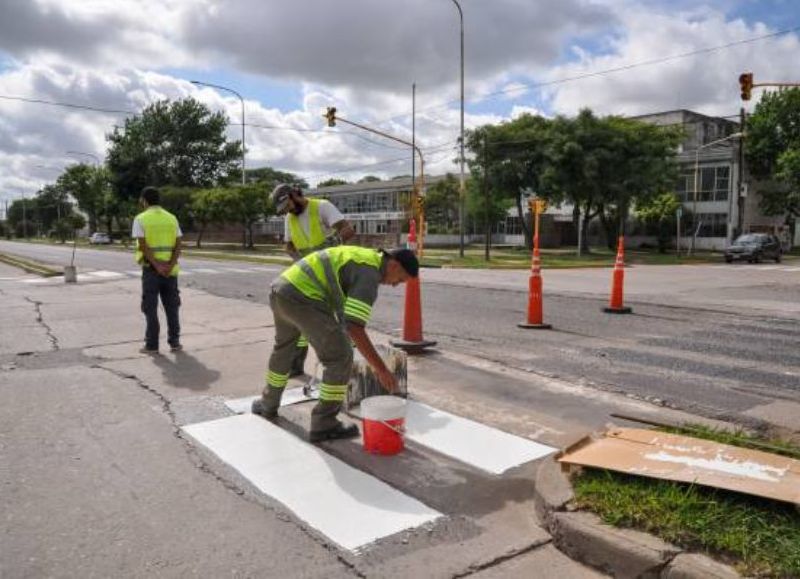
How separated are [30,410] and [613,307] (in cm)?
894

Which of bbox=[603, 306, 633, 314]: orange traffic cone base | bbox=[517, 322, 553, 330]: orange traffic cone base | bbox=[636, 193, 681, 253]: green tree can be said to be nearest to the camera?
bbox=[517, 322, 553, 330]: orange traffic cone base

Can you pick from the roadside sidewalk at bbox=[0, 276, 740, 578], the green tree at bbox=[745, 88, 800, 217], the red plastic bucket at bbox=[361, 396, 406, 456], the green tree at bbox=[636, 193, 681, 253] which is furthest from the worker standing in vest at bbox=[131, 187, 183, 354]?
the green tree at bbox=[745, 88, 800, 217]

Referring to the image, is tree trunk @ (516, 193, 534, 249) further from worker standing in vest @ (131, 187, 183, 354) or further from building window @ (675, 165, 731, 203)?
worker standing in vest @ (131, 187, 183, 354)

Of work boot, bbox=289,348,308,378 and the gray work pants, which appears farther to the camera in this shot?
work boot, bbox=289,348,308,378

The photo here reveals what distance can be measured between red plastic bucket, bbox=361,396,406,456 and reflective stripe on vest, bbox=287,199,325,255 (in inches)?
84.8

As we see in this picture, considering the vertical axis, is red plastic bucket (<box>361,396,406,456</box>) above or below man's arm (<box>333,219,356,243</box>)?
below

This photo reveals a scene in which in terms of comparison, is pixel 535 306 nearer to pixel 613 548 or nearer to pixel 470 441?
pixel 470 441

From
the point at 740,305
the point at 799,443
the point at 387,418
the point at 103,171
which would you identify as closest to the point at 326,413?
the point at 387,418

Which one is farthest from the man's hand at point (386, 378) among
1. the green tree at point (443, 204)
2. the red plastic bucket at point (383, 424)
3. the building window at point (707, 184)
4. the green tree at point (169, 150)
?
the green tree at point (169, 150)

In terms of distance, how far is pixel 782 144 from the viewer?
51.1m

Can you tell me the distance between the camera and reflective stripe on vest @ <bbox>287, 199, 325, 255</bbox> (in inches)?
238

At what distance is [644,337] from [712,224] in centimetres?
4567

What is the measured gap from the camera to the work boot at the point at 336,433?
4.53 metres

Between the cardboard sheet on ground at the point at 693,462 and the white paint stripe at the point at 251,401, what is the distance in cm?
240
